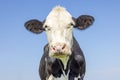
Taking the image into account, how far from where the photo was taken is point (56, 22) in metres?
15.0

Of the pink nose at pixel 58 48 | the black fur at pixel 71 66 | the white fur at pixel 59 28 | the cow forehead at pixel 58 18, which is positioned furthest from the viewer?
the black fur at pixel 71 66

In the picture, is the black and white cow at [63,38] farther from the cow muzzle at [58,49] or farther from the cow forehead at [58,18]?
the cow muzzle at [58,49]

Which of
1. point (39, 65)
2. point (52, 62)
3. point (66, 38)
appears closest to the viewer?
point (66, 38)

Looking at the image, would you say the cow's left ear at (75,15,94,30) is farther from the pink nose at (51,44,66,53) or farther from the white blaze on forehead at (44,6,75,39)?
the pink nose at (51,44,66,53)

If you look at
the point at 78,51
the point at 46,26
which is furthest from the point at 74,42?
the point at 46,26

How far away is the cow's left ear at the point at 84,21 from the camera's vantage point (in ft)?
51.9

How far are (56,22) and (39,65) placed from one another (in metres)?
3.63

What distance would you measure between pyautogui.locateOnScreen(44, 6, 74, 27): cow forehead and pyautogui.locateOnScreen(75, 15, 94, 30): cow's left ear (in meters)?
0.41

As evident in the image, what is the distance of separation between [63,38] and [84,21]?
4.91 feet

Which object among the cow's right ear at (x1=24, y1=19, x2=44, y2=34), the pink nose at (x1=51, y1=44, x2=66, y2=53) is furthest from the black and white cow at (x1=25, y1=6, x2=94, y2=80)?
the pink nose at (x1=51, y1=44, x2=66, y2=53)

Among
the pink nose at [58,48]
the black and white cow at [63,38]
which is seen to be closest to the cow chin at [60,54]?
the black and white cow at [63,38]

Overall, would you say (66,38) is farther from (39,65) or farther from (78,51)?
(39,65)

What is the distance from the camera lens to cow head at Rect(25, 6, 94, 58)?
47.1 feet

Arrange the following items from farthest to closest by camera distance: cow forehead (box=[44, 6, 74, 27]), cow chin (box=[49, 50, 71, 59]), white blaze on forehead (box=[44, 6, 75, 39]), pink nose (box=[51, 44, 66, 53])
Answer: cow forehead (box=[44, 6, 74, 27]) < white blaze on forehead (box=[44, 6, 75, 39]) < cow chin (box=[49, 50, 71, 59]) < pink nose (box=[51, 44, 66, 53])
